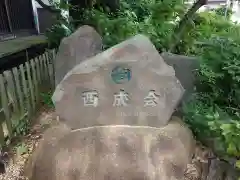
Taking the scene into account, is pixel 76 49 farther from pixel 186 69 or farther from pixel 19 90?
pixel 186 69

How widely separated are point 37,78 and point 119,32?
6.16ft

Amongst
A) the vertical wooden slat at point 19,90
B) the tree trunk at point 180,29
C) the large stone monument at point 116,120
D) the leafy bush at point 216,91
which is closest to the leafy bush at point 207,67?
the leafy bush at point 216,91

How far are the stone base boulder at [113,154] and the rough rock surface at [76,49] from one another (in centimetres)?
212

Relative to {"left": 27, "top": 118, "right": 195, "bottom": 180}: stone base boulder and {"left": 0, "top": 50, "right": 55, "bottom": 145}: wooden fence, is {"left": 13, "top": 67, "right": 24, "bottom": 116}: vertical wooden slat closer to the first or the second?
{"left": 0, "top": 50, "right": 55, "bottom": 145}: wooden fence

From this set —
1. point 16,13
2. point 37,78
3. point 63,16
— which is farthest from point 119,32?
point 16,13

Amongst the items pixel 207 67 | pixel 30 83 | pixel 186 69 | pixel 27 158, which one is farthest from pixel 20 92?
pixel 207 67

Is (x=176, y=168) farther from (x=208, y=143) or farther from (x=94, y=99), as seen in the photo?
(x=94, y=99)

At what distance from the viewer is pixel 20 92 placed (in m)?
4.05

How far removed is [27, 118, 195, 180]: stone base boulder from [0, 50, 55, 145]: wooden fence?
905 millimetres

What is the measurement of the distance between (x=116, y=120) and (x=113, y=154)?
392mm

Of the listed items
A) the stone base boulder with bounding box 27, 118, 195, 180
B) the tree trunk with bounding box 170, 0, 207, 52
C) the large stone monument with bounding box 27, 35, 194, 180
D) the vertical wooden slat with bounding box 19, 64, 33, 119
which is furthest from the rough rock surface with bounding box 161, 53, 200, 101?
the vertical wooden slat with bounding box 19, 64, 33, 119

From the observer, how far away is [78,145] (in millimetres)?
2898

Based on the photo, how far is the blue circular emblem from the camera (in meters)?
2.95

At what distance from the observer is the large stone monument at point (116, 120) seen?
9.21ft
